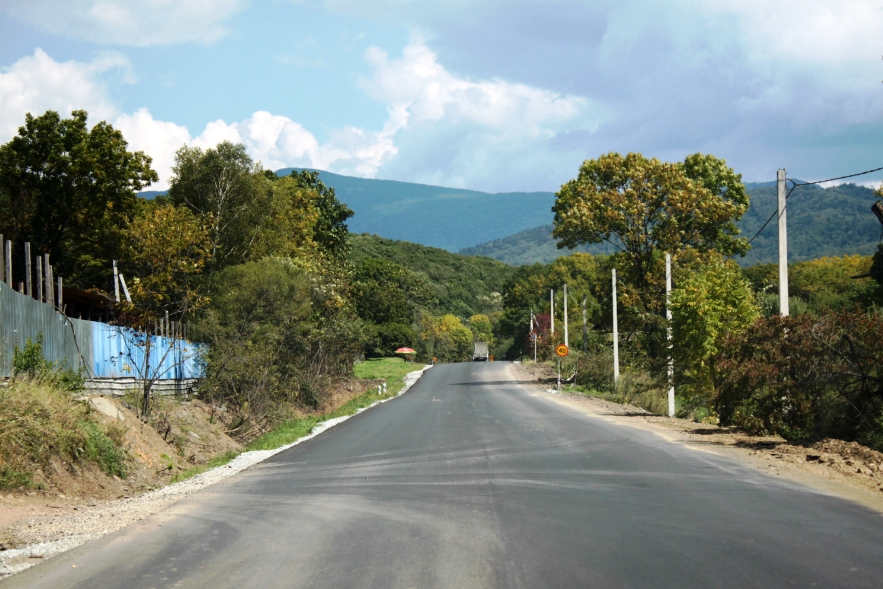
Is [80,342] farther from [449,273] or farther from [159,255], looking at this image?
[449,273]

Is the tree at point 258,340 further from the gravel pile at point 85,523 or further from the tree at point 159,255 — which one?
the gravel pile at point 85,523

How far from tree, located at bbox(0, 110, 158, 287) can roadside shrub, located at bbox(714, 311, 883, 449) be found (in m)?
28.9

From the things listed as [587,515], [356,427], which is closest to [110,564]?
[587,515]

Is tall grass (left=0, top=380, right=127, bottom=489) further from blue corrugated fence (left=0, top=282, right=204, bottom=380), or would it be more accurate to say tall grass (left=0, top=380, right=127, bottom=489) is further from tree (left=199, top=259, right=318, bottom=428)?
tree (left=199, top=259, right=318, bottom=428)

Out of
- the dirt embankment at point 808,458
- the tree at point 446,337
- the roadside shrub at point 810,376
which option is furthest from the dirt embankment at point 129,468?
the tree at point 446,337

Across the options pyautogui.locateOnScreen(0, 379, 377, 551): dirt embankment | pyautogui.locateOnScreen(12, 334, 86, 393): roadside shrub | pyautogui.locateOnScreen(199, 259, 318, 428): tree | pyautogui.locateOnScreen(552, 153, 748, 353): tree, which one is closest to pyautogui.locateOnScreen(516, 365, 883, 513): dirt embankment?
pyautogui.locateOnScreen(0, 379, 377, 551): dirt embankment

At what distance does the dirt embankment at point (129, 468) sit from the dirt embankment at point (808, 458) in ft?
33.0

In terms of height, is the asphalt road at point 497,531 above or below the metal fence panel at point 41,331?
below

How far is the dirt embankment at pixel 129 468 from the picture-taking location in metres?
10.7

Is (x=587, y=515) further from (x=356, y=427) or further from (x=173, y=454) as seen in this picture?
(x=356, y=427)

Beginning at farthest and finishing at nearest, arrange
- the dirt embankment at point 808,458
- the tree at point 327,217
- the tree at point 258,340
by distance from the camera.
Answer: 1. the tree at point 327,217
2. the tree at point 258,340
3. the dirt embankment at point 808,458

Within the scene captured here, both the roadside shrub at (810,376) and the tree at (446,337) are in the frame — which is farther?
the tree at (446,337)

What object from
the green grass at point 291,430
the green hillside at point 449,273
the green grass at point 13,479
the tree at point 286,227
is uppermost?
the green hillside at point 449,273

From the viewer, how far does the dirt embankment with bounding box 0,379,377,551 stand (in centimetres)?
1067
